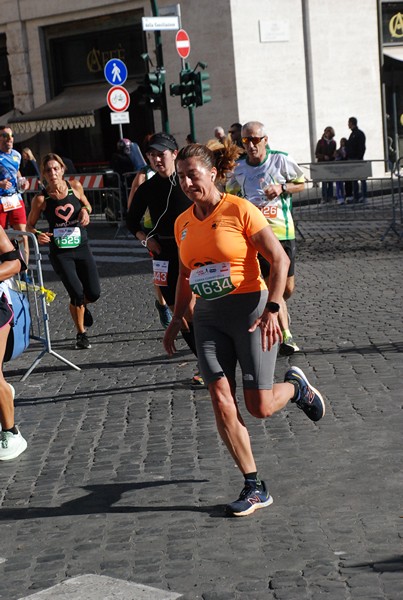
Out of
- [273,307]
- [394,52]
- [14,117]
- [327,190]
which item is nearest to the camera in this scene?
[273,307]

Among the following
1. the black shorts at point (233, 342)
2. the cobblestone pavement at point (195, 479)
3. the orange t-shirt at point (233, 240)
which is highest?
the orange t-shirt at point (233, 240)

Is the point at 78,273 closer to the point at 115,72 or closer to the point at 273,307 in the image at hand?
the point at 273,307

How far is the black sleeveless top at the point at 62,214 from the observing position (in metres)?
10.4

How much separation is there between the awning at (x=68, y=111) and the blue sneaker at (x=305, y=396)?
A: 23278 millimetres

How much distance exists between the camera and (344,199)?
1902 centimetres

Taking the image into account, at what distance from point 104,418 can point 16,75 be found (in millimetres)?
26071

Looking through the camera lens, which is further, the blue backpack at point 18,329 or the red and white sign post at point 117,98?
the red and white sign post at point 117,98

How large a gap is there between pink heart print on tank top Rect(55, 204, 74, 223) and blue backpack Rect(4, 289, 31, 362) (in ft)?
6.92

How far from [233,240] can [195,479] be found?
1.40 meters

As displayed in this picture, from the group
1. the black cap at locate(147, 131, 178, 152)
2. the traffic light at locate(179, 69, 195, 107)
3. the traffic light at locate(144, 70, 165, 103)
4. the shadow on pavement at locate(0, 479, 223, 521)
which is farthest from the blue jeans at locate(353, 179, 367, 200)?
the shadow on pavement at locate(0, 479, 223, 521)

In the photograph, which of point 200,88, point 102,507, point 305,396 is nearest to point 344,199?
point 200,88

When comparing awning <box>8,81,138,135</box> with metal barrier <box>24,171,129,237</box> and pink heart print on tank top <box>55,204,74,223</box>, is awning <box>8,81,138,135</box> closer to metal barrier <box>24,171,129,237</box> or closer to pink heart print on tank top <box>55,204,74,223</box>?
metal barrier <box>24,171,129,237</box>

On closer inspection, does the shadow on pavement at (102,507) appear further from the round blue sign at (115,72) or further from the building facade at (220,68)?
the building facade at (220,68)

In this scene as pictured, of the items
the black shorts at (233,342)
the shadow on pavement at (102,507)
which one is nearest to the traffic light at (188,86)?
the shadow on pavement at (102,507)
